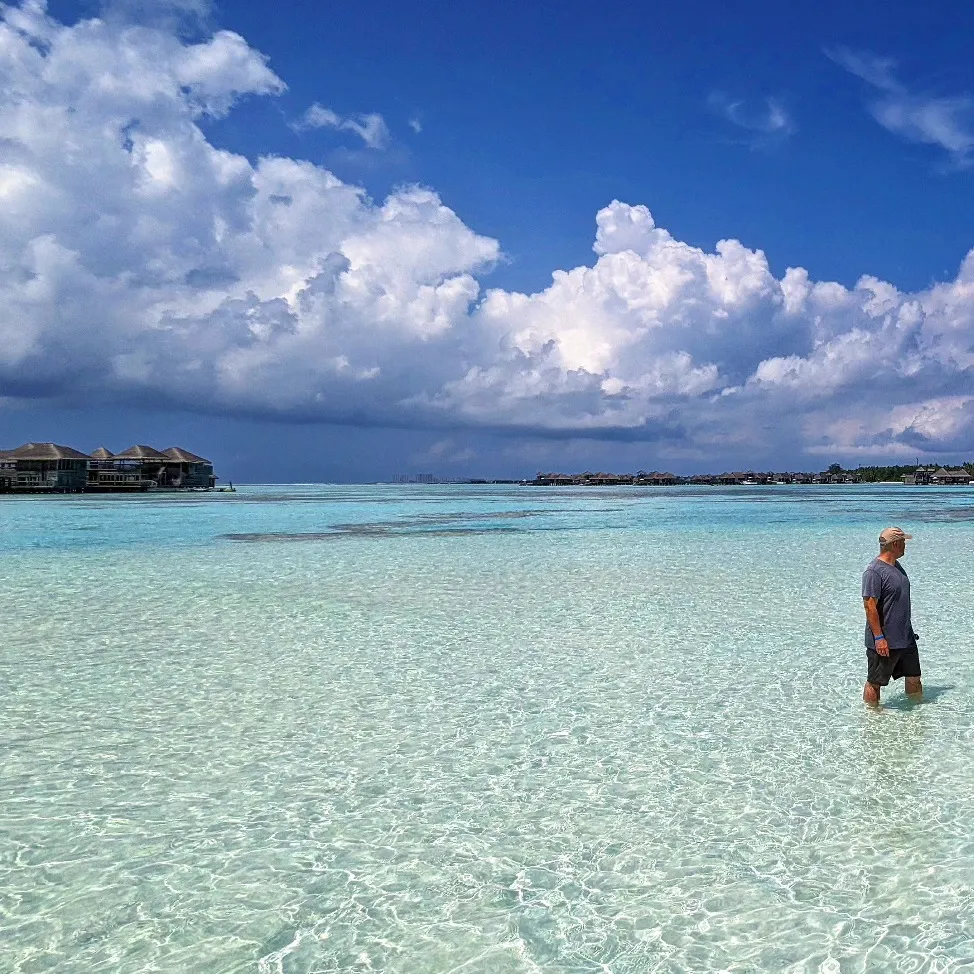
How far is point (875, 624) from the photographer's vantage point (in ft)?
18.7

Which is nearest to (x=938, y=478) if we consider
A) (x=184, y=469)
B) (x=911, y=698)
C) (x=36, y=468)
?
(x=184, y=469)

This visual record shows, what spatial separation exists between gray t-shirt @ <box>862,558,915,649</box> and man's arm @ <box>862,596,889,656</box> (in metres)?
0.03

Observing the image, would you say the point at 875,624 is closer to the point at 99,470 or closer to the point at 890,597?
the point at 890,597

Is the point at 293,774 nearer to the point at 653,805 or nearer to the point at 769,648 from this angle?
the point at 653,805

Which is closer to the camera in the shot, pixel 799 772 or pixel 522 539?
pixel 799 772

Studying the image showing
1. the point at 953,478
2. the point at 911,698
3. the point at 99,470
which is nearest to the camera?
the point at 911,698

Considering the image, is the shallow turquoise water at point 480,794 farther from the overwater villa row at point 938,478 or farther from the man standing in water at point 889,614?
the overwater villa row at point 938,478

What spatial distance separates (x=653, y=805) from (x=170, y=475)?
98.3m

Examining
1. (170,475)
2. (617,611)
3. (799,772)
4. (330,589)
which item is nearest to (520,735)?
(799,772)

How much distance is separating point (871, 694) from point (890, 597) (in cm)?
102

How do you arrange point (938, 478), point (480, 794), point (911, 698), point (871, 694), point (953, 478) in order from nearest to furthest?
point (480, 794)
point (871, 694)
point (911, 698)
point (953, 478)
point (938, 478)

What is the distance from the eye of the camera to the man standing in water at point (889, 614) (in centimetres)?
559

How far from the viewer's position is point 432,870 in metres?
3.80

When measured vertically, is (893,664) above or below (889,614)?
below
